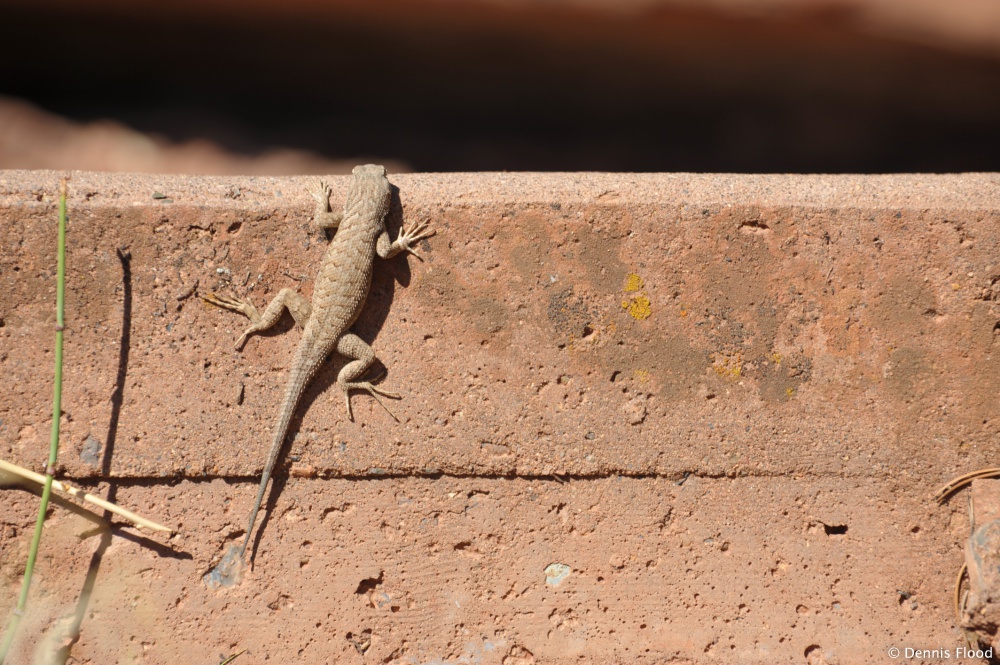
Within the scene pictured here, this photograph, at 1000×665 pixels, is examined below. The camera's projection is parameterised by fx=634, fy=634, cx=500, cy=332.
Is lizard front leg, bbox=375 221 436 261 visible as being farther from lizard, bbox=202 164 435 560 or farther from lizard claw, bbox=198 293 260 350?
lizard claw, bbox=198 293 260 350

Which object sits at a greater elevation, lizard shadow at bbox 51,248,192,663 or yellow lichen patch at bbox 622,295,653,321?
yellow lichen patch at bbox 622,295,653,321

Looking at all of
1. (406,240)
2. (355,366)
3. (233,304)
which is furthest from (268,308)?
(406,240)

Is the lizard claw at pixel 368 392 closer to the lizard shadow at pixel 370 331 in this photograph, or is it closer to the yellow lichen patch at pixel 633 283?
the lizard shadow at pixel 370 331

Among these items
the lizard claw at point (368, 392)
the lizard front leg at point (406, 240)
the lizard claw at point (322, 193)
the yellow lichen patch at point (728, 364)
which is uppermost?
the lizard claw at point (322, 193)

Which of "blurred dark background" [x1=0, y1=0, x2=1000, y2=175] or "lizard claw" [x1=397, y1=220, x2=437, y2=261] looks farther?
"blurred dark background" [x1=0, y1=0, x2=1000, y2=175]

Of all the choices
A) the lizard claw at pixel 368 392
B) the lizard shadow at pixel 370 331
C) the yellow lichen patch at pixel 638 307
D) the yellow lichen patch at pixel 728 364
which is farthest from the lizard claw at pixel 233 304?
the yellow lichen patch at pixel 728 364

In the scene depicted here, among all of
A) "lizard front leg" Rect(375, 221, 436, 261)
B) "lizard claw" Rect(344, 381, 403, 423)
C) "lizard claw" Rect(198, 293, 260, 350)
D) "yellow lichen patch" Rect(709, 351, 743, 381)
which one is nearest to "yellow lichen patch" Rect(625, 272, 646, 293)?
"yellow lichen patch" Rect(709, 351, 743, 381)
